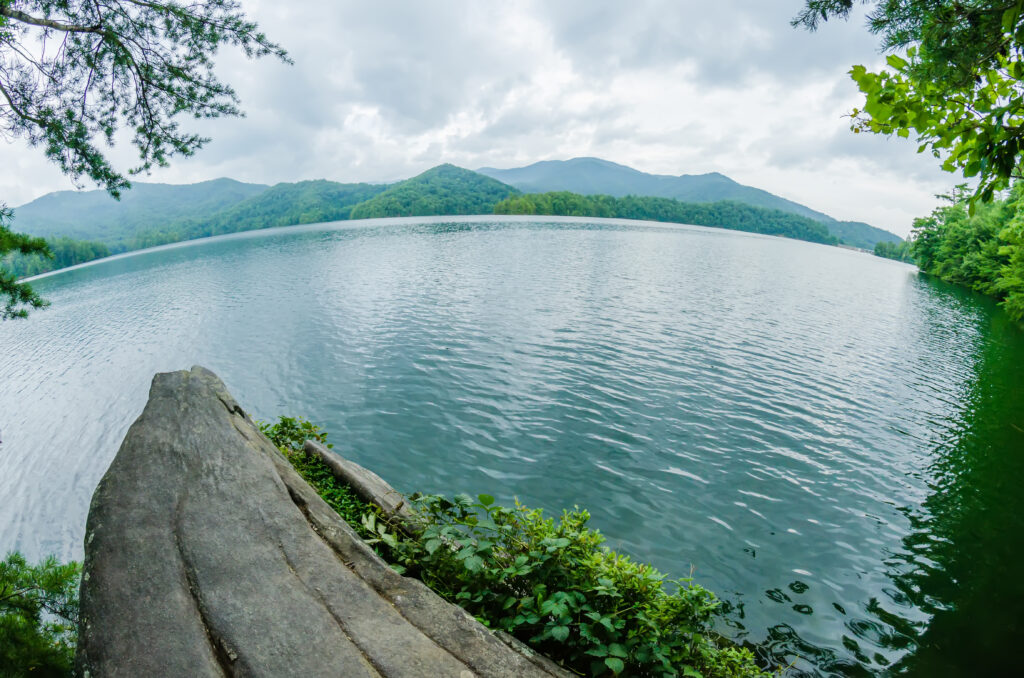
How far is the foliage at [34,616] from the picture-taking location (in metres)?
4.45

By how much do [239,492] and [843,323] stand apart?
39.8m

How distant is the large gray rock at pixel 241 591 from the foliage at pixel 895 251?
181984 mm

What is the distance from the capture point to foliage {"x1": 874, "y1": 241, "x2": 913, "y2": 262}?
140 m

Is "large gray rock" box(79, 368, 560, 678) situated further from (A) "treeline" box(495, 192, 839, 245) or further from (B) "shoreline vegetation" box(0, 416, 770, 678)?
(A) "treeline" box(495, 192, 839, 245)

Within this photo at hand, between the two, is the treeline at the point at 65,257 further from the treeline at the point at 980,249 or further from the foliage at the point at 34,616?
the treeline at the point at 980,249

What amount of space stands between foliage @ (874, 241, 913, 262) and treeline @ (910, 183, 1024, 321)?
7341 centimetres

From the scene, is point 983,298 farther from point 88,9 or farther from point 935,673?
point 88,9

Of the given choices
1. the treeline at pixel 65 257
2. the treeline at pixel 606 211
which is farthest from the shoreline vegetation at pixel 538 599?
the treeline at pixel 606 211

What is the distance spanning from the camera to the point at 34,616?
5348 mm

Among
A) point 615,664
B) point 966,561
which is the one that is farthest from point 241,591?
point 966,561

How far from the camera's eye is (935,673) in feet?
23.4

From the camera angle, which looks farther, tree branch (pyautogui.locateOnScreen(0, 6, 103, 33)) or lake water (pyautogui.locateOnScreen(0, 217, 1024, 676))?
lake water (pyautogui.locateOnScreen(0, 217, 1024, 676))

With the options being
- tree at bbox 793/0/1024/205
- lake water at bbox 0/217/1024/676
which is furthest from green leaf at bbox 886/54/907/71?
lake water at bbox 0/217/1024/676

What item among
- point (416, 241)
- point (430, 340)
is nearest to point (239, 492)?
point (430, 340)
